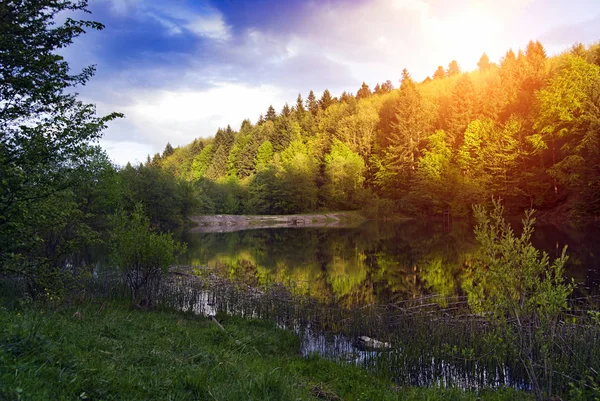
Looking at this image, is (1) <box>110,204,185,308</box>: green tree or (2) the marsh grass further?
(1) <box>110,204,185,308</box>: green tree

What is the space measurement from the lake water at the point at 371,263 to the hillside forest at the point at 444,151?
13.9 metres

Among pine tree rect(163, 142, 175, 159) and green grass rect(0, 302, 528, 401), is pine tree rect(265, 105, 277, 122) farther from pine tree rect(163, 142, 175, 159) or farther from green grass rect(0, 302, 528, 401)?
green grass rect(0, 302, 528, 401)

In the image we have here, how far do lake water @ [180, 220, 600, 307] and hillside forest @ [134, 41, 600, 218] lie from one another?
13883mm

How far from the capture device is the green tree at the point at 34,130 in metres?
6.89

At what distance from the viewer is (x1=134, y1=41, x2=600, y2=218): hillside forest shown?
1610 inches

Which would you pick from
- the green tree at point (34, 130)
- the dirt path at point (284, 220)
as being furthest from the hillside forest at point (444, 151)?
the green tree at point (34, 130)

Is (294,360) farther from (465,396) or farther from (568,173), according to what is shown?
(568,173)

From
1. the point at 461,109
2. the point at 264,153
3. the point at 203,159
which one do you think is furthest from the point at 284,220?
the point at 203,159

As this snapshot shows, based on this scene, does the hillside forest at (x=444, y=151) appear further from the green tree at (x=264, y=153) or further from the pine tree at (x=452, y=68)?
the pine tree at (x=452, y=68)

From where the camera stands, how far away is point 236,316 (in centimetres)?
1109

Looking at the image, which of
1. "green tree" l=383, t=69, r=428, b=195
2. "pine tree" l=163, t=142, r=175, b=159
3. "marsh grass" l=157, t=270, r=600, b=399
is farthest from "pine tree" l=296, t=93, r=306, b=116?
"marsh grass" l=157, t=270, r=600, b=399

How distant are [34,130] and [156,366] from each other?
17.7 feet

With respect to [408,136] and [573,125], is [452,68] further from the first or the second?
[573,125]

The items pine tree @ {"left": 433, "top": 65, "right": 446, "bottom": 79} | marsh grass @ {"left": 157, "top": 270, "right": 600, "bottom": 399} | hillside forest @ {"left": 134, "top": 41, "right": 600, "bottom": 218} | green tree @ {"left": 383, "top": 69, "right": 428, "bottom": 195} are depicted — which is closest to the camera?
marsh grass @ {"left": 157, "top": 270, "right": 600, "bottom": 399}
